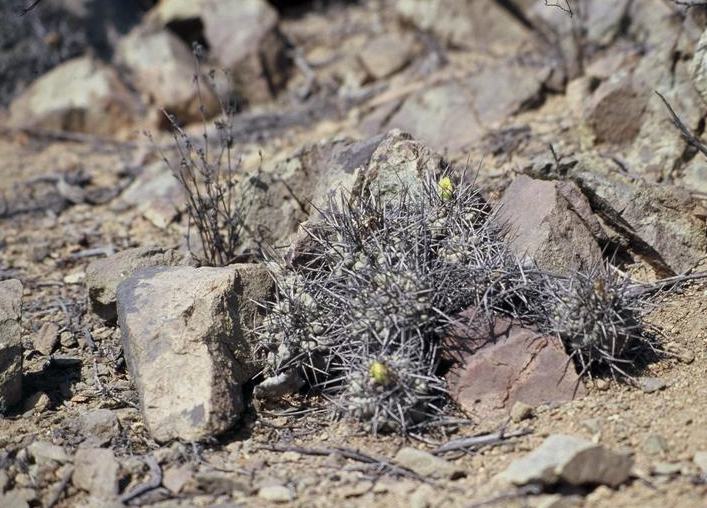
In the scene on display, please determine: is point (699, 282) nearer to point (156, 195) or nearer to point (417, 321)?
point (417, 321)

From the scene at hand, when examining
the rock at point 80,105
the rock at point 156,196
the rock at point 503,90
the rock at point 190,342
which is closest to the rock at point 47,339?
the rock at point 190,342

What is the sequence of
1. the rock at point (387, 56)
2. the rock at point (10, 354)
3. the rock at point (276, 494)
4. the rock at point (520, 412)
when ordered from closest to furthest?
the rock at point (276, 494)
the rock at point (520, 412)
the rock at point (10, 354)
the rock at point (387, 56)

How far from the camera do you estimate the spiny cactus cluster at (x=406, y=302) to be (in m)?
3.71

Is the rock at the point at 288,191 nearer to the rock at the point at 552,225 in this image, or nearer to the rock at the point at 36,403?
the rock at the point at 552,225

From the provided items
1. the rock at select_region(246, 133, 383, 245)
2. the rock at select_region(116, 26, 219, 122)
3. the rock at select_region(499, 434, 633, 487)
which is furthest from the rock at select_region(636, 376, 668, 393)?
the rock at select_region(116, 26, 219, 122)

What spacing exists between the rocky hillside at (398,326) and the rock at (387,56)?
70.5 inches

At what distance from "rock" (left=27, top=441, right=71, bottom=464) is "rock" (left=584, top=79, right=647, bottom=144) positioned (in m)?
3.69

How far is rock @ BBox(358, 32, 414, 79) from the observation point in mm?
7945

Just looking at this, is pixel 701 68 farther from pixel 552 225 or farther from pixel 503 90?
pixel 503 90

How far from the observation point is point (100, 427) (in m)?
3.86

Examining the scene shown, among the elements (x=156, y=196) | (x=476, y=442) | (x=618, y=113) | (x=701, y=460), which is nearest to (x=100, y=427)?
(x=476, y=442)

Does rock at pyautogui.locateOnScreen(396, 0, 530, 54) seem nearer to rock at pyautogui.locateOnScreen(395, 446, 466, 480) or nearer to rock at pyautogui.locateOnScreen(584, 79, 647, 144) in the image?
rock at pyautogui.locateOnScreen(584, 79, 647, 144)

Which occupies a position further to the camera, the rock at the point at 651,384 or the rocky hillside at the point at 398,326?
the rock at the point at 651,384

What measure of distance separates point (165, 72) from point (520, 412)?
19.1 ft
